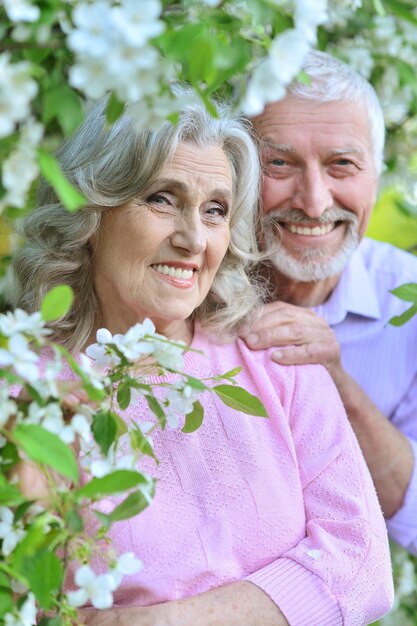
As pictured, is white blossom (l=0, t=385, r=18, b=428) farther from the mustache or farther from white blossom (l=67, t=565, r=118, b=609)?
the mustache

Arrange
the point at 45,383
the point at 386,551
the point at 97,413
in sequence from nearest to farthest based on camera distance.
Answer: the point at 45,383 → the point at 97,413 → the point at 386,551

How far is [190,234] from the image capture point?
2240 mm

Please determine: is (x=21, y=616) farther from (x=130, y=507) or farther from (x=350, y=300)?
(x=350, y=300)

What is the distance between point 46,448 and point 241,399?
56 cm

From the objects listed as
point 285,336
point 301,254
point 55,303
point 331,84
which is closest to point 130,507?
point 55,303

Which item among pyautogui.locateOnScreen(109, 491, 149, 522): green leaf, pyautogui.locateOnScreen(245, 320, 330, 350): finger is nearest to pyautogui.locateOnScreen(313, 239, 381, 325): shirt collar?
Result: pyautogui.locateOnScreen(245, 320, 330, 350): finger

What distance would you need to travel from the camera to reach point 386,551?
2271 millimetres

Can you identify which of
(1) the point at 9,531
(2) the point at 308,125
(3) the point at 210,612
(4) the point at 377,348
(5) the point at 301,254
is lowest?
(4) the point at 377,348

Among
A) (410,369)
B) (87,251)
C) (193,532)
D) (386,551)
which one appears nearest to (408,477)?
(410,369)

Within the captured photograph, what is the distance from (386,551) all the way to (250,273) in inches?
34.7

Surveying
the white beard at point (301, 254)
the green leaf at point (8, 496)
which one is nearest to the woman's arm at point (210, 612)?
the green leaf at point (8, 496)

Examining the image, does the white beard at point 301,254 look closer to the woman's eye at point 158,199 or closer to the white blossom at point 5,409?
the woman's eye at point 158,199

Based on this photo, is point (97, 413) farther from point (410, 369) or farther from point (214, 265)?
point (410, 369)

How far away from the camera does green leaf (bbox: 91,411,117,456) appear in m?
1.55
